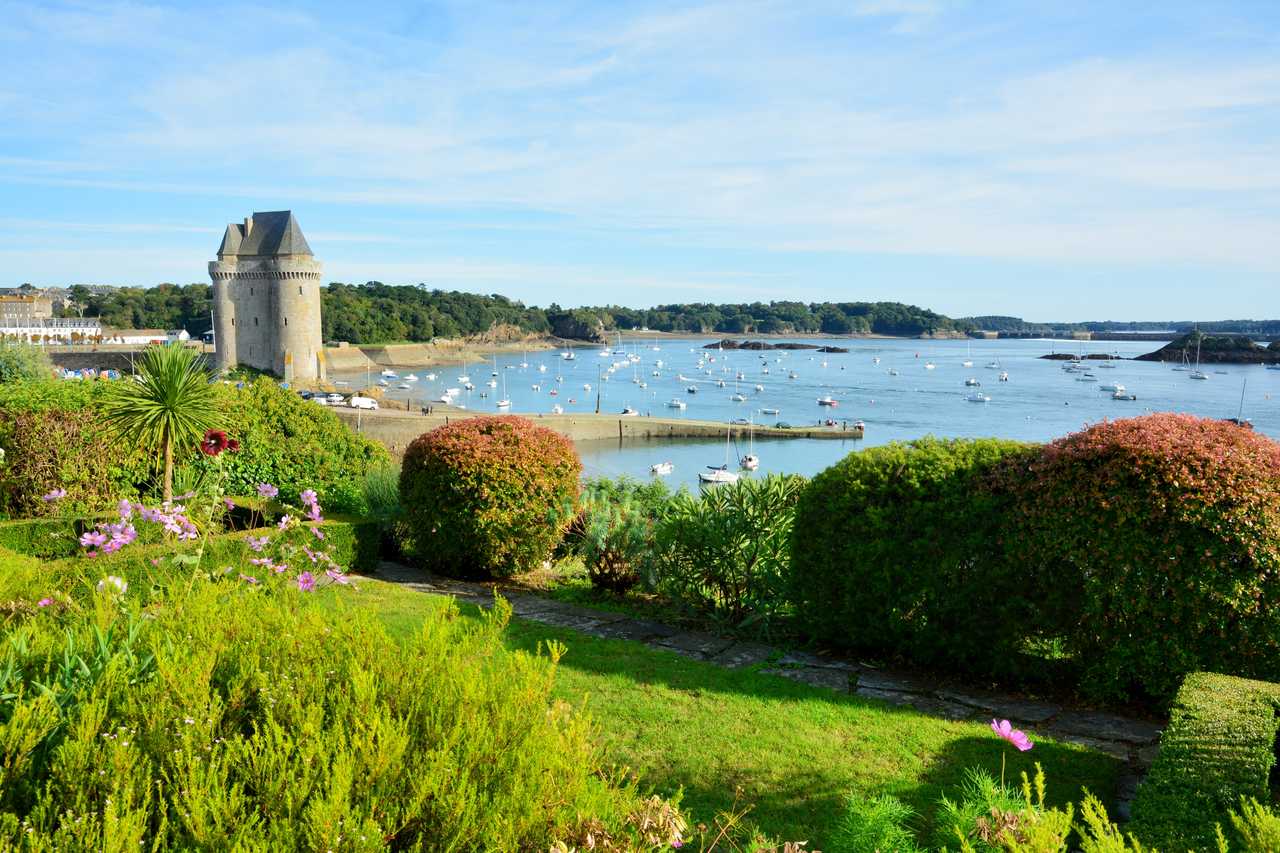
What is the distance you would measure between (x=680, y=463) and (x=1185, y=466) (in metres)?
45.7

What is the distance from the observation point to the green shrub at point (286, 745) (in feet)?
7.11

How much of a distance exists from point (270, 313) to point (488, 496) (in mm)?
66047

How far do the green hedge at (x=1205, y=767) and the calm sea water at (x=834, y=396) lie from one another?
3171 centimetres

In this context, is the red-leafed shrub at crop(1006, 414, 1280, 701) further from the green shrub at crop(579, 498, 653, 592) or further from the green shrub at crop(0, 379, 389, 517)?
the green shrub at crop(0, 379, 389, 517)

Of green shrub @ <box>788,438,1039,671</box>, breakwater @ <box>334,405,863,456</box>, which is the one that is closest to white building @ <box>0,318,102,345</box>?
breakwater @ <box>334,405,863,456</box>

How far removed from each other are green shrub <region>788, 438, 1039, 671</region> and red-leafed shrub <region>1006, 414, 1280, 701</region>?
0.26m

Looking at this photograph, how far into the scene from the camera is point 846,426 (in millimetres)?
64062

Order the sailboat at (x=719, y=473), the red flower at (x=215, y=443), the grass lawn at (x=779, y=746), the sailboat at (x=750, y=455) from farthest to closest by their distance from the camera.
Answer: the sailboat at (x=750, y=455) < the sailboat at (x=719, y=473) < the red flower at (x=215, y=443) < the grass lawn at (x=779, y=746)

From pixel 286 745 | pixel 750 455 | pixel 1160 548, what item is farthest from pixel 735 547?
pixel 750 455

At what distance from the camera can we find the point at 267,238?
68875mm

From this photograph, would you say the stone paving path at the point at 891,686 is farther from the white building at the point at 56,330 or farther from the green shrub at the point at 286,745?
the white building at the point at 56,330

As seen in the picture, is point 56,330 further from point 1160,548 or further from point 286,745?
point 286,745

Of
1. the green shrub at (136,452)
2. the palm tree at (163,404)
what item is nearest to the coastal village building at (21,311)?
the green shrub at (136,452)

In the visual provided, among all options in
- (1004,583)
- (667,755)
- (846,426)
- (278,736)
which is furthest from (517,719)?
(846,426)
